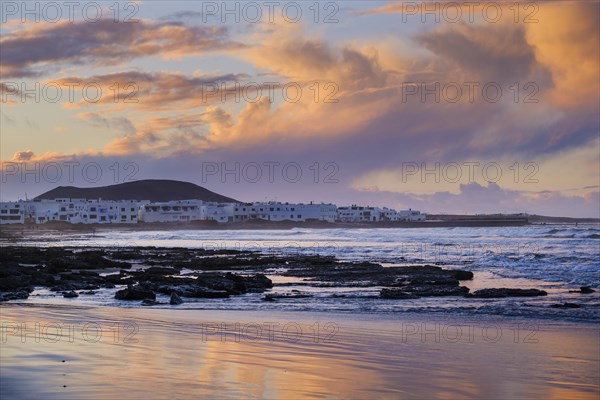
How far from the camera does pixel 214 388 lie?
28.0ft

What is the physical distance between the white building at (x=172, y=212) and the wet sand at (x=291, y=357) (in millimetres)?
160644

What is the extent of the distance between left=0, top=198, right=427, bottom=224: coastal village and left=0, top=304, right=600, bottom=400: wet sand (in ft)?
514

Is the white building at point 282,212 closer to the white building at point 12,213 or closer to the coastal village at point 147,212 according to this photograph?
the coastal village at point 147,212

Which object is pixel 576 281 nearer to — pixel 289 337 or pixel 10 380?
pixel 289 337

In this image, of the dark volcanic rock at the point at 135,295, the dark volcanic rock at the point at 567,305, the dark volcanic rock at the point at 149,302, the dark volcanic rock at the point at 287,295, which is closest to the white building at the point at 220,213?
the dark volcanic rock at the point at 287,295

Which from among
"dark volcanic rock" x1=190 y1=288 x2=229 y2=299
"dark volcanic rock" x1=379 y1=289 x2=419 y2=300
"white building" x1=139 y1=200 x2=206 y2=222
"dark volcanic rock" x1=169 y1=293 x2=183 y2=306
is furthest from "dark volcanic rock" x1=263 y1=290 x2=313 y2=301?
"white building" x1=139 y1=200 x2=206 y2=222

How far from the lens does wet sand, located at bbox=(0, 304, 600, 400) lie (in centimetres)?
870

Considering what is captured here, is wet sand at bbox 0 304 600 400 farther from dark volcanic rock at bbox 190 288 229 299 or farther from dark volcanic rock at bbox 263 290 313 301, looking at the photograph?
dark volcanic rock at bbox 190 288 229 299

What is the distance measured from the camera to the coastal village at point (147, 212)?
164625 mm

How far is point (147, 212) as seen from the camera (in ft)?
570

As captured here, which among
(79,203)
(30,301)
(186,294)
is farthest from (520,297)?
(79,203)

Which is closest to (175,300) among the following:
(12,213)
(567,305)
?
(567,305)

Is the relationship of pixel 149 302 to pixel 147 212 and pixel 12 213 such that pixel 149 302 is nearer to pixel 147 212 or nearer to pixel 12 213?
pixel 12 213

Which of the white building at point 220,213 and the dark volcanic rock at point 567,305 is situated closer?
the dark volcanic rock at point 567,305
